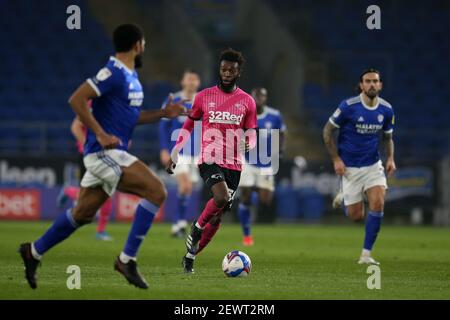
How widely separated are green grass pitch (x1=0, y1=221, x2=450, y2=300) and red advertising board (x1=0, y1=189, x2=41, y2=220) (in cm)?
396

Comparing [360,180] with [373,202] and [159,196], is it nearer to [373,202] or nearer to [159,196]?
[373,202]

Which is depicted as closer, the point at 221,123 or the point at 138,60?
the point at 138,60

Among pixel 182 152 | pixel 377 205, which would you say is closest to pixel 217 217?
pixel 377 205

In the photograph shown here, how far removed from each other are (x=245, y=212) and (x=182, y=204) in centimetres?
227

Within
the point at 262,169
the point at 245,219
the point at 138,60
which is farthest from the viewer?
the point at 262,169

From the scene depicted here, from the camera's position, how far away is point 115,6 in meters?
33.0

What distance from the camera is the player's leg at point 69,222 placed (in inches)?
339

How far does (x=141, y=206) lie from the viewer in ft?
28.3

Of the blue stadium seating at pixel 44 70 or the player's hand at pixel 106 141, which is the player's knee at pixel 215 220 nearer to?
the player's hand at pixel 106 141

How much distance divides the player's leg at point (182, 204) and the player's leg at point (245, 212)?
1697 mm

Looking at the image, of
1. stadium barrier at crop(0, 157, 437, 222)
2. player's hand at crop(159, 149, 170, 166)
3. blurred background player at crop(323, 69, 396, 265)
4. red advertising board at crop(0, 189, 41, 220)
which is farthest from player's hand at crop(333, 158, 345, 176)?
red advertising board at crop(0, 189, 41, 220)

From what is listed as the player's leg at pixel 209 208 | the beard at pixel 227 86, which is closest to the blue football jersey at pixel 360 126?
the beard at pixel 227 86

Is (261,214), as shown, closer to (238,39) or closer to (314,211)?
(314,211)
